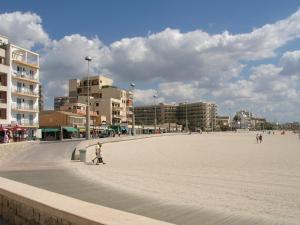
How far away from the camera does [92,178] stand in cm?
1795

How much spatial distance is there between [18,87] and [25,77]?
2.30m

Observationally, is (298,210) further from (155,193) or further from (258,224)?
(155,193)

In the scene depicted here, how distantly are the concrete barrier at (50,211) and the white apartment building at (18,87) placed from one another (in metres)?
50.2

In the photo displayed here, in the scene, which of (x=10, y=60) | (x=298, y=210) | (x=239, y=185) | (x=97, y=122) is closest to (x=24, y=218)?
(x=298, y=210)

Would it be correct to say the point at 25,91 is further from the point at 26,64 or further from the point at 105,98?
the point at 105,98

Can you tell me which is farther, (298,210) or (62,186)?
(62,186)

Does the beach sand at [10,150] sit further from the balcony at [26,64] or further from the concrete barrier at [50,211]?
the balcony at [26,64]

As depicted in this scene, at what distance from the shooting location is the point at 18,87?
204ft

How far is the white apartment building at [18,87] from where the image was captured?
57312 mm

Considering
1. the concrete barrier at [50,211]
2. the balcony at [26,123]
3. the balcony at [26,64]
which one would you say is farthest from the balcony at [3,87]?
the concrete barrier at [50,211]

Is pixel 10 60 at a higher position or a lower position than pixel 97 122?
higher

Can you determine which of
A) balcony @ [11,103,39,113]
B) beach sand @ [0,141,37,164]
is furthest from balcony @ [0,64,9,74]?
beach sand @ [0,141,37,164]

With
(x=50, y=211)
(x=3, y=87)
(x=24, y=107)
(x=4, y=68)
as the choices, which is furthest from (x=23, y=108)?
(x=50, y=211)

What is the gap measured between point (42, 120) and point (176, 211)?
251 feet
